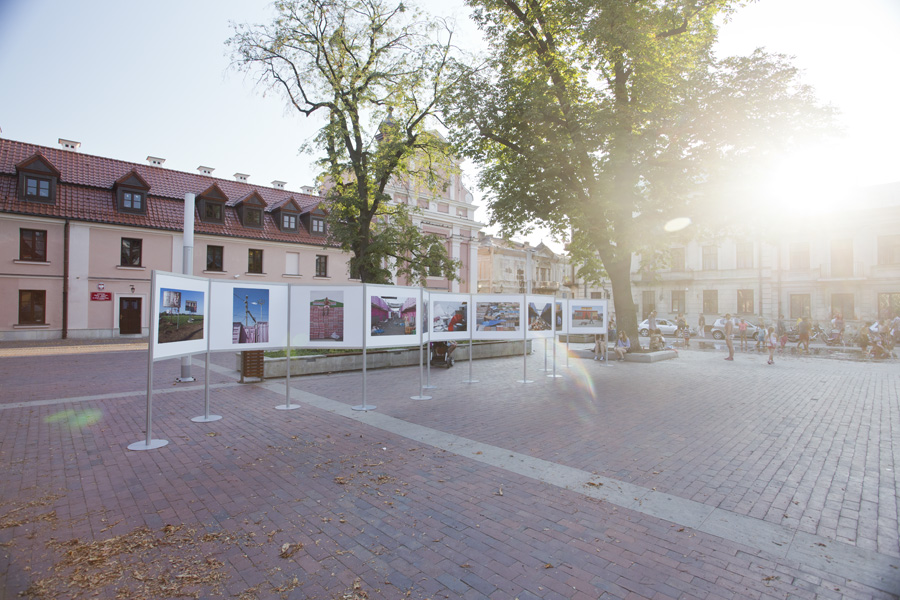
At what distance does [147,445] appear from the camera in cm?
640

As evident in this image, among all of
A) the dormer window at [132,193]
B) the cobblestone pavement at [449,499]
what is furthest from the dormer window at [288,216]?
the cobblestone pavement at [449,499]

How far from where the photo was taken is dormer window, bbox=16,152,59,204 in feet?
80.6

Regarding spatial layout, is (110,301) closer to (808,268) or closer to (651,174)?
(651,174)

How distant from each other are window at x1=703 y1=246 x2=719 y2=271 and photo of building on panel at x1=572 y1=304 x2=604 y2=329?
3619 centimetres

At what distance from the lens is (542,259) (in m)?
64.2

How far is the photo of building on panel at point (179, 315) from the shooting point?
6895mm

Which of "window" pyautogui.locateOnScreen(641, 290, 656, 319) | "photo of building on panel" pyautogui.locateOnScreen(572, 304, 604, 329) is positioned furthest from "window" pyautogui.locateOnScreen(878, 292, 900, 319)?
"photo of building on panel" pyautogui.locateOnScreen(572, 304, 604, 329)

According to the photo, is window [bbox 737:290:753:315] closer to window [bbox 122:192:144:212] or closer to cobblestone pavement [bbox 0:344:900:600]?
cobblestone pavement [bbox 0:344:900:600]

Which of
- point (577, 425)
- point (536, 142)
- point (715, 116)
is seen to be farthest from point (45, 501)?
point (715, 116)

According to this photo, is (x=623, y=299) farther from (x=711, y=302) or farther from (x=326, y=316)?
(x=711, y=302)

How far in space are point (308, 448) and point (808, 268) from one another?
48.1 m

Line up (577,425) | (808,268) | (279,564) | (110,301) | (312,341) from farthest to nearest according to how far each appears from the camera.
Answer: (808,268) → (110,301) → (312,341) → (577,425) → (279,564)

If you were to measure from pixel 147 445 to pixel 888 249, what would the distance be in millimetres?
50152

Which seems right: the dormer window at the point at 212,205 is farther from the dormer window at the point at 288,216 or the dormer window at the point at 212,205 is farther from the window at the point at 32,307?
the window at the point at 32,307
